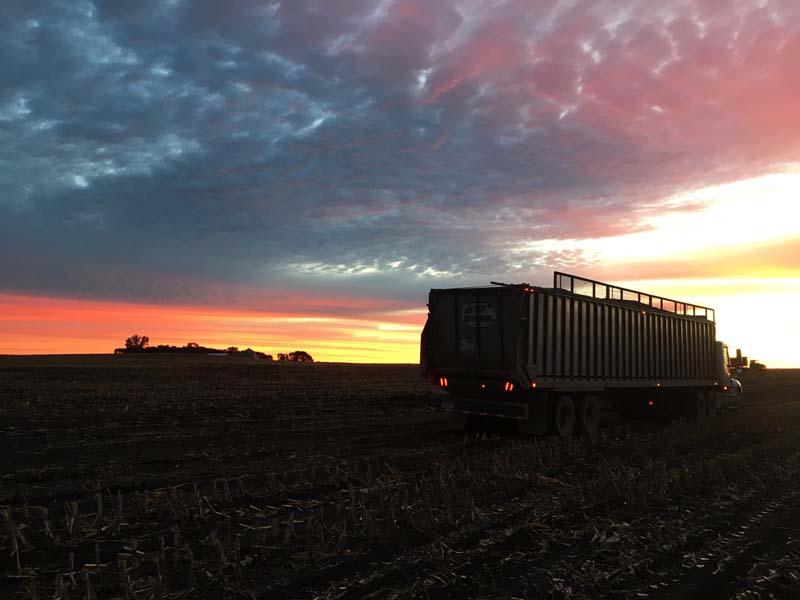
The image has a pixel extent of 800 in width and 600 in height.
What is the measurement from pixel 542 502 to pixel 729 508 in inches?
97.3

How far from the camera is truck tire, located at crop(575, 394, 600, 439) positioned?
55.6 ft

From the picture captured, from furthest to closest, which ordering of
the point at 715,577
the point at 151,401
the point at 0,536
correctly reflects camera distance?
the point at 151,401 < the point at 0,536 < the point at 715,577

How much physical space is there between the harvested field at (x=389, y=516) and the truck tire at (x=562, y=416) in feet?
2.12

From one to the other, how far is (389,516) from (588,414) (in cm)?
1111

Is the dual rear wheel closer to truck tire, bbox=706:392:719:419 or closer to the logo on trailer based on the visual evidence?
truck tire, bbox=706:392:719:419

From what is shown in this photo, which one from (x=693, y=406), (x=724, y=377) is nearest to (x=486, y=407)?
(x=693, y=406)

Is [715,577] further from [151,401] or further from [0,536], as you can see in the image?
[151,401]

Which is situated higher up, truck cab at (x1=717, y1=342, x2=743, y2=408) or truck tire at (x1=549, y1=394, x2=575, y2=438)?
truck cab at (x1=717, y1=342, x2=743, y2=408)

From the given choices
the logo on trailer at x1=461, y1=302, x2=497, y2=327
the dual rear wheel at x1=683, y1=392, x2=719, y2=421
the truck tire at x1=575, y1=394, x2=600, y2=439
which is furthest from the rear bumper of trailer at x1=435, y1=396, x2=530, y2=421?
the dual rear wheel at x1=683, y1=392, x2=719, y2=421

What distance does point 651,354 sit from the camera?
20.5m

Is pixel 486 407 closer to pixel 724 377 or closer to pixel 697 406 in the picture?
pixel 697 406

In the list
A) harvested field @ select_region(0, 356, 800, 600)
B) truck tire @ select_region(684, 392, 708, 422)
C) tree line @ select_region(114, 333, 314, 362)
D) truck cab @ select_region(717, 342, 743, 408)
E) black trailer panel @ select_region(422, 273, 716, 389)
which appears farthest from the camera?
tree line @ select_region(114, 333, 314, 362)

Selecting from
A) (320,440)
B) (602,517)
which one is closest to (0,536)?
A: (602,517)

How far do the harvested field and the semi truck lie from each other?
1.11 metres
